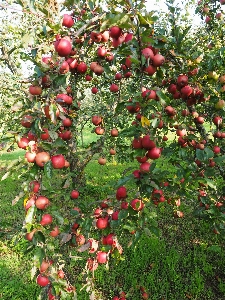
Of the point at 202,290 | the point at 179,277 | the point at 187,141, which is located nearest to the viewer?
the point at 187,141

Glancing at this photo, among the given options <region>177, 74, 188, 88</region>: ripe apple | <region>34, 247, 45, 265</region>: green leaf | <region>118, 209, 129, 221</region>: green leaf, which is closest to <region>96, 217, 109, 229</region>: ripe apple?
<region>118, 209, 129, 221</region>: green leaf

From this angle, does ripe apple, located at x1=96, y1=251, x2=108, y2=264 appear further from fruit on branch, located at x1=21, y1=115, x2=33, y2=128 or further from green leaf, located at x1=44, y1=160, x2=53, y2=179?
fruit on branch, located at x1=21, y1=115, x2=33, y2=128

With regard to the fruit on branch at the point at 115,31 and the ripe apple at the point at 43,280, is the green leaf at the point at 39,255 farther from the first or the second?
the fruit on branch at the point at 115,31

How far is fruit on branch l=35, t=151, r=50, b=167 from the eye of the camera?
5.00 feet

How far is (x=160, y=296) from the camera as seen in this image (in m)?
3.47

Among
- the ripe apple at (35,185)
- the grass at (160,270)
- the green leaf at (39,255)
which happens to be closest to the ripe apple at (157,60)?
the ripe apple at (35,185)

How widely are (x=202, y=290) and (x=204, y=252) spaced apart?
0.80 m

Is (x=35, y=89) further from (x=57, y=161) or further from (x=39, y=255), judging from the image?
(x=39, y=255)

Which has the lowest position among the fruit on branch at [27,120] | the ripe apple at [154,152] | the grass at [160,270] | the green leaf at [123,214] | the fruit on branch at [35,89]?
the grass at [160,270]

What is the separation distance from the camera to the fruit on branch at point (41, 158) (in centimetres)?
153

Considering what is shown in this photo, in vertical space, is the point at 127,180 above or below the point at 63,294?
above

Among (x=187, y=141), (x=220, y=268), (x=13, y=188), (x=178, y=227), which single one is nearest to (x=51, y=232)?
(x=187, y=141)

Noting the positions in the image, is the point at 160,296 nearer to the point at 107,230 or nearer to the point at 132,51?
the point at 107,230

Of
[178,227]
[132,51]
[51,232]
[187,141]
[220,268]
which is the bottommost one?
[178,227]
